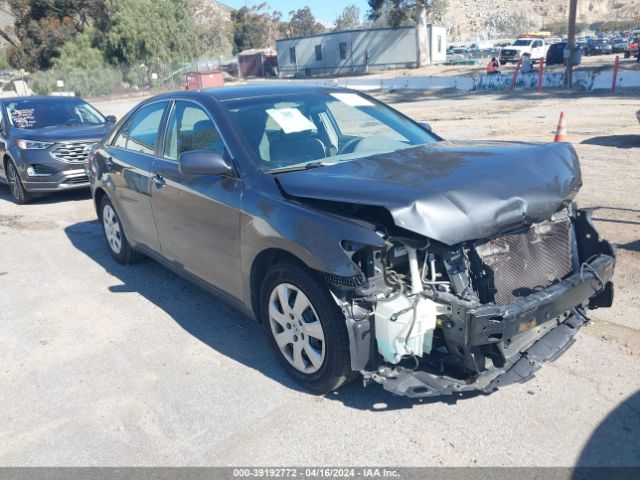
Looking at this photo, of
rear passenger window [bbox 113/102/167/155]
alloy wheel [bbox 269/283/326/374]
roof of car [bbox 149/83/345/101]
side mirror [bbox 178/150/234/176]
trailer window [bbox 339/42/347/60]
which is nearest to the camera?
alloy wheel [bbox 269/283/326/374]

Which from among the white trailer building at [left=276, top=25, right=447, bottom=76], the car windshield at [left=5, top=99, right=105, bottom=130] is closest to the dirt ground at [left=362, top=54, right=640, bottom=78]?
the white trailer building at [left=276, top=25, right=447, bottom=76]

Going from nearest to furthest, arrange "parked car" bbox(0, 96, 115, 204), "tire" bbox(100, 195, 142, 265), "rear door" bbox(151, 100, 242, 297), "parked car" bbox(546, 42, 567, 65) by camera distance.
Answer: "rear door" bbox(151, 100, 242, 297)
"tire" bbox(100, 195, 142, 265)
"parked car" bbox(0, 96, 115, 204)
"parked car" bbox(546, 42, 567, 65)

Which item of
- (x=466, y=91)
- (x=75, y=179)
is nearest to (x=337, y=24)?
(x=466, y=91)

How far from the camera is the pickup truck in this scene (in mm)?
42906

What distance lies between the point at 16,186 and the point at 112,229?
15.2 ft

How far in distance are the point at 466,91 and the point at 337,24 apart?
9021 cm

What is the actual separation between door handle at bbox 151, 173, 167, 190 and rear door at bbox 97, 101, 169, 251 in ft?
0.43

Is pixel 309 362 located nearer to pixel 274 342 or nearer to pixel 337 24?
Answer: pixel 274 342

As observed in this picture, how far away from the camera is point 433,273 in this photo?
3.14 metres

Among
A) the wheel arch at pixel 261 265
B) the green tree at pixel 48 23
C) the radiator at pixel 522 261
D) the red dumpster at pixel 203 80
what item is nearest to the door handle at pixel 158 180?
the wheel arch at pixel 261 265

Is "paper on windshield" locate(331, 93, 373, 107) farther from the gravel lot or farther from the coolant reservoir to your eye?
the coolant reservoir

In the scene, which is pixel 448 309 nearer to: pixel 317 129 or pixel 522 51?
pixel 317 129

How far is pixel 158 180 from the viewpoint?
4.75 metres

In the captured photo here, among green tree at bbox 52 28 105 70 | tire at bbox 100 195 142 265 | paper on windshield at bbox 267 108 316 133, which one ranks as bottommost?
tire at bbox 100 195 142 265
